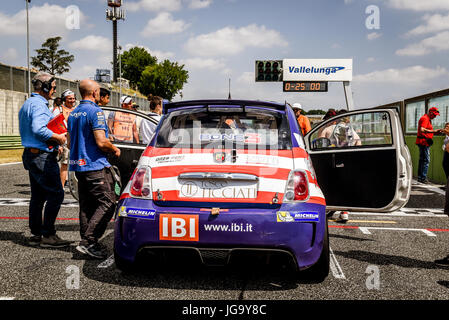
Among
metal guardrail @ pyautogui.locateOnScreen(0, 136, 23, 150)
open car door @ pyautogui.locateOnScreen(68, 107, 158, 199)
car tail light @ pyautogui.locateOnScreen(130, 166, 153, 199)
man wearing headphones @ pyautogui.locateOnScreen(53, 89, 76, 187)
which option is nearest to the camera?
car tail light @ pyautogui.locateOnScreen(130, 166, 153, 199)

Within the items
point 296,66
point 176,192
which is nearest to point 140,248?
point 176,192

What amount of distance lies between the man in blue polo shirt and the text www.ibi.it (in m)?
1.52

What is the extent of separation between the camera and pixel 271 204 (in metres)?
3.32

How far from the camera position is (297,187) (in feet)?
11.3

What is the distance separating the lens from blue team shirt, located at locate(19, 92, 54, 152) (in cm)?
458

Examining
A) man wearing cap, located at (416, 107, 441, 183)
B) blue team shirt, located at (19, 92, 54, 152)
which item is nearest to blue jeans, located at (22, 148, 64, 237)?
blue team shirt, located at (19, 92, 54, 152)

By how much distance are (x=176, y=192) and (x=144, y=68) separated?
90.9 metres

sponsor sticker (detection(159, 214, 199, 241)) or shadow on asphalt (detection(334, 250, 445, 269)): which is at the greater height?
sponsor sticker (detection(159, 214, 199, 241))

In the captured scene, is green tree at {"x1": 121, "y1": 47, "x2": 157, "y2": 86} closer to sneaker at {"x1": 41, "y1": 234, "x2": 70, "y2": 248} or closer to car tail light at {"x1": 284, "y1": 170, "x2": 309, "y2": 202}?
sneaker at {"x1": 41, "y1": 234, "x2": 70, "y2": 248}

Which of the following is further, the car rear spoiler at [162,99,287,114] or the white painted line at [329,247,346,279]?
the car rear spoiler at [162,99,287,114]

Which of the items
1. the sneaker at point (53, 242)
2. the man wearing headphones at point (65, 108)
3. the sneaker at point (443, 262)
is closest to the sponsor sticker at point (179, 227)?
the sneaker at point (53, 242)

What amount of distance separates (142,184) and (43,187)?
1.82 meters

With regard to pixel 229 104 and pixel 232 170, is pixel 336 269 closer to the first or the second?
pixel 232 170

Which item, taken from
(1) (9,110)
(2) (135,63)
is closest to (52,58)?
(2) (135,63)
